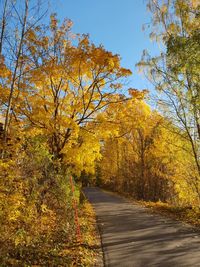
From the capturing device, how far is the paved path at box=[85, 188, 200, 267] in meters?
6.45

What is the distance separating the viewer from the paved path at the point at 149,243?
254 inches

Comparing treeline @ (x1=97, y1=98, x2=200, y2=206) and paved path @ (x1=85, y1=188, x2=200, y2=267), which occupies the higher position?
treeline @ (x1=97, y1=98, x2=200, y2=206)

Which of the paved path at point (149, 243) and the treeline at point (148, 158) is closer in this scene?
the paved path at point (149, 243)

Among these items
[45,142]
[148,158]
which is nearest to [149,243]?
[45,142]

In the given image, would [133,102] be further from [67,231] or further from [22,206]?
[22,206]

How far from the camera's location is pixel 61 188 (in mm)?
9078

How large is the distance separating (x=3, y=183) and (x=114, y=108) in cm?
711

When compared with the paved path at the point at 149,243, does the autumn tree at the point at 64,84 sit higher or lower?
higher

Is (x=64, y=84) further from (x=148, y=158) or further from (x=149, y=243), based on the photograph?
(x=148, y=158)

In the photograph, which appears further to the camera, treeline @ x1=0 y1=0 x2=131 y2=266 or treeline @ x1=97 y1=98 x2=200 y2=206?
treeline @ x1=97 y1=98 x2=200 y2=206

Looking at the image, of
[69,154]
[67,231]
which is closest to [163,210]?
[69,154]

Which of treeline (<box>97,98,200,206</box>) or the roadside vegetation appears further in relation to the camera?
treeline (<box>97,98,200,206</box>)

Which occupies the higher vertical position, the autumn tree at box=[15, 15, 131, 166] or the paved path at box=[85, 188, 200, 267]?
the autumn tree at box=[15, 15, 131, 166]

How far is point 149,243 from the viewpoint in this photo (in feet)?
25.9
